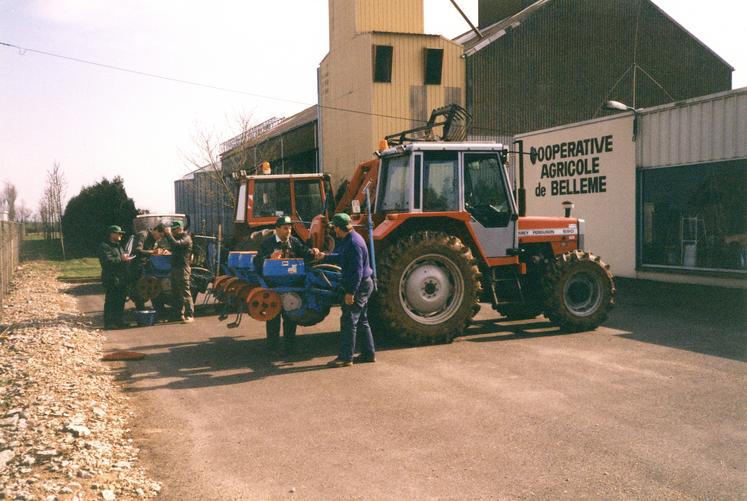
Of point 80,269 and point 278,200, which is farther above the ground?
point 278,200

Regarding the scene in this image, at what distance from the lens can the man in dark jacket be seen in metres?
11.8

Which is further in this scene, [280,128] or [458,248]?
[280,128]

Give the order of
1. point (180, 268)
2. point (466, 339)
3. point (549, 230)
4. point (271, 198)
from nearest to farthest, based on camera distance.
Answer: point (466, 339) < point (549, 230) < point (180, 268) < point (271, 198)

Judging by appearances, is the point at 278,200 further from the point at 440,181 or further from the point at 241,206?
the point at 440,181

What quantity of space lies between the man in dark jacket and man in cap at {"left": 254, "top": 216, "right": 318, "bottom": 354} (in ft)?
13.9

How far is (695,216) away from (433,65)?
14.0 metres

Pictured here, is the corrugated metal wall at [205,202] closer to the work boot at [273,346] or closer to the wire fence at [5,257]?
the wire fence at [5,257]

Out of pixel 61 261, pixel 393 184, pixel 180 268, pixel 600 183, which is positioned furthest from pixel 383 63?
pixel 393 184

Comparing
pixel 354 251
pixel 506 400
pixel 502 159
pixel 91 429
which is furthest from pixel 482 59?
pixel 91 429

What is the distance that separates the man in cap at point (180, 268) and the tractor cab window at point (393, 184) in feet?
13.2

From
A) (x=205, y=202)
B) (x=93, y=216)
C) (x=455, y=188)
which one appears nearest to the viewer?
(x=455, y=188)

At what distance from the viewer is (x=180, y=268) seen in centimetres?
1145

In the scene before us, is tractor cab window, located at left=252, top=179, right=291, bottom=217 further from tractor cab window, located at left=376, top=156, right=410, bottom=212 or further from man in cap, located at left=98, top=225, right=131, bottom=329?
tractor cab window, located at left=376, top=156, right=410, bottom=212

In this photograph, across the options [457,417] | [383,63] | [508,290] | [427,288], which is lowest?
[457,417]
